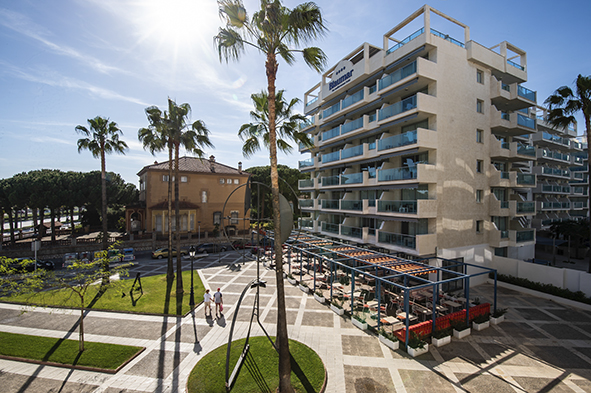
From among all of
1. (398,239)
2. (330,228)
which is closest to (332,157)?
(330,228)

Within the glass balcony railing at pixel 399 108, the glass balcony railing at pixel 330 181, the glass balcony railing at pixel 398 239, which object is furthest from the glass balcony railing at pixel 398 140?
the glass balcony railing at pixel 398 239

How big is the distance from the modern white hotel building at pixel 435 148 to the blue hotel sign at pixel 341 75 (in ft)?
0.58

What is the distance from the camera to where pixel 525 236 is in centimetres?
2553

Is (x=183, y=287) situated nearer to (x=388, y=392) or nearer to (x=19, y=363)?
(x=19, y=363)

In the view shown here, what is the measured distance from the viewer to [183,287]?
2062 centimetres

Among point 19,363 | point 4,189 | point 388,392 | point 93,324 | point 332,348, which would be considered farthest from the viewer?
point 4,189

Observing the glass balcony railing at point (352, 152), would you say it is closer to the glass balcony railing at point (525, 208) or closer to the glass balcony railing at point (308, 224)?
the glass balcony railing at point (308, 224)

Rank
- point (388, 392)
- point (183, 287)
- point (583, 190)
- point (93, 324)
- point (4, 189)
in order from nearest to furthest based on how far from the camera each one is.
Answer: point (388, 392)
point (93, 324)
point (183, 287)
point (4, 189)
point (583, 190)

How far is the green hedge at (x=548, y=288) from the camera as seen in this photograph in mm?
17797

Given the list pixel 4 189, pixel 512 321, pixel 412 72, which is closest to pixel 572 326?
pixel 512 321

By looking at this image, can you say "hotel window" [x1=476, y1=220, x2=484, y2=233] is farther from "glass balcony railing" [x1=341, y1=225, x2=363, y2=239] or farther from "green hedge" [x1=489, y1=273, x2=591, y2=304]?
"glass balcony railing" [x1=341, y1=225, x2=363, y2=239]

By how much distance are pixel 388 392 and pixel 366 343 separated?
3.30m

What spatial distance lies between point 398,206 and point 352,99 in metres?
12.9

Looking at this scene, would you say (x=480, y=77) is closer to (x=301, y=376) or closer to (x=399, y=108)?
(x=399, y=108)
